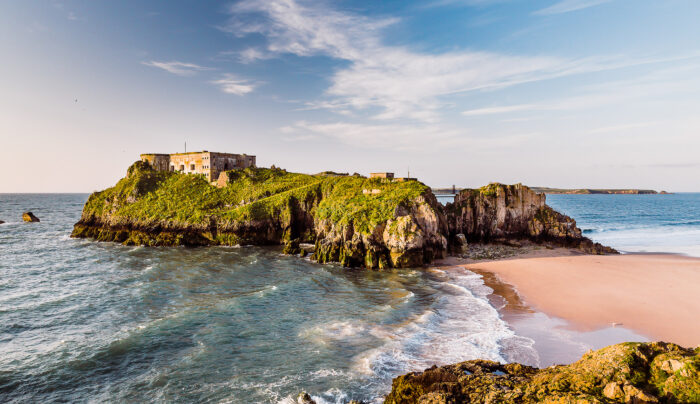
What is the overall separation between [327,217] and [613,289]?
3249cm

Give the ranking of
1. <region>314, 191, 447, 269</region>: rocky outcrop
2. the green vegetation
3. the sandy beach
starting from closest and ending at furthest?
the sandy beach, <region>314, 191, 447, 269</region>: rocky outcrop, the green vegetation

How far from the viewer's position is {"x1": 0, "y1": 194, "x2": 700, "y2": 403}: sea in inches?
637

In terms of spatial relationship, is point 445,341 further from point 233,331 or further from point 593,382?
point 233,331

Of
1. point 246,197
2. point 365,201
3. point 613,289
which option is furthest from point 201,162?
point 613,289

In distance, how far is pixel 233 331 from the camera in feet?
72.5

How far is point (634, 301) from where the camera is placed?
2614cm

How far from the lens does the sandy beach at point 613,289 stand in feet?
72.8

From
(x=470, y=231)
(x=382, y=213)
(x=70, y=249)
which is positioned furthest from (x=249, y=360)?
(x=70, y=249)

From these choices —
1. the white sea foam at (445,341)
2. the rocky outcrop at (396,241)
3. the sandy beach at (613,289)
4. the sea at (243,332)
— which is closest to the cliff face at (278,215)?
the rocky outcrop at (396,241)

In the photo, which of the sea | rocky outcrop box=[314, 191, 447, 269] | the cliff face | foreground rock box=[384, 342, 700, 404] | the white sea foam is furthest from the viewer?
the cliff face

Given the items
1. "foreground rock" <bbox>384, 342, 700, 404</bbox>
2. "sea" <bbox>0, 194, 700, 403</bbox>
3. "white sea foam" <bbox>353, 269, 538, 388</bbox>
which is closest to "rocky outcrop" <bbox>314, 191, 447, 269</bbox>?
"sea" <bbox>0, 194, 700, 403</bbox>

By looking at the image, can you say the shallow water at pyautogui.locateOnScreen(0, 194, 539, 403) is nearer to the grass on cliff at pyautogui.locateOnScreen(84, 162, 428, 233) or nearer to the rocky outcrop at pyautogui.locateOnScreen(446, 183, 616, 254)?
the grass on cliff at pyautogui.locateOnScreen(84, 162, 428, 233)

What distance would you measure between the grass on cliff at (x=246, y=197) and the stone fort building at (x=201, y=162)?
2505 millimetres

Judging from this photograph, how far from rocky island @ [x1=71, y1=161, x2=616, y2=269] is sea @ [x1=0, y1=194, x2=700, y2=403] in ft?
17.2
